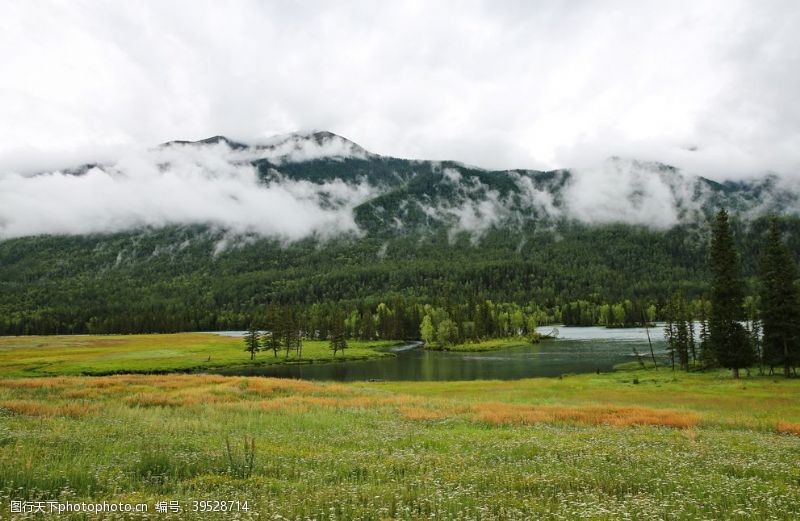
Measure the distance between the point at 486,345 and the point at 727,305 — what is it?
3838 inches

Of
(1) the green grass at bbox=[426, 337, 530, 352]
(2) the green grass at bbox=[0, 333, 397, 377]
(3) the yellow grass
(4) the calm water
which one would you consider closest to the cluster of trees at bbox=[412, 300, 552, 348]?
(1) the green grass at bbox=[426, 337, 530, 352]

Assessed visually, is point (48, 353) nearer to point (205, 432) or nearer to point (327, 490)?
point (205, 432)

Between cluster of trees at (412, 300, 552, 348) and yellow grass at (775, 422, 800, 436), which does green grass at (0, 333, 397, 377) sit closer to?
cluster of trees at (412, 300, 552, 348)

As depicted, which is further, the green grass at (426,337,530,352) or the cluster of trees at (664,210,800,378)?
the green grass at (426,337,530,352)

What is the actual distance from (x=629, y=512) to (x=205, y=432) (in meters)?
18.3

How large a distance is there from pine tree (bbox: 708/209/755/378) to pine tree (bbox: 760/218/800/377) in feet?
9.59

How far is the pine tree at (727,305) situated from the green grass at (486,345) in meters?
89.8

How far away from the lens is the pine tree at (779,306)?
63.6 m

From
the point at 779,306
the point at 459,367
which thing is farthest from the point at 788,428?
the point at 459,367

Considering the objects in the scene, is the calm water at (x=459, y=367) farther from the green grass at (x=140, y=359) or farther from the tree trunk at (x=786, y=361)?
the tree trunk at (x=786, y=361)

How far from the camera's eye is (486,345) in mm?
160625

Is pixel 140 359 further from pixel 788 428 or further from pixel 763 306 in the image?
pixel 763 306

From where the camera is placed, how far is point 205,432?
21.5m

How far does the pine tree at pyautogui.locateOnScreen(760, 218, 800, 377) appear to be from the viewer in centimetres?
6359
